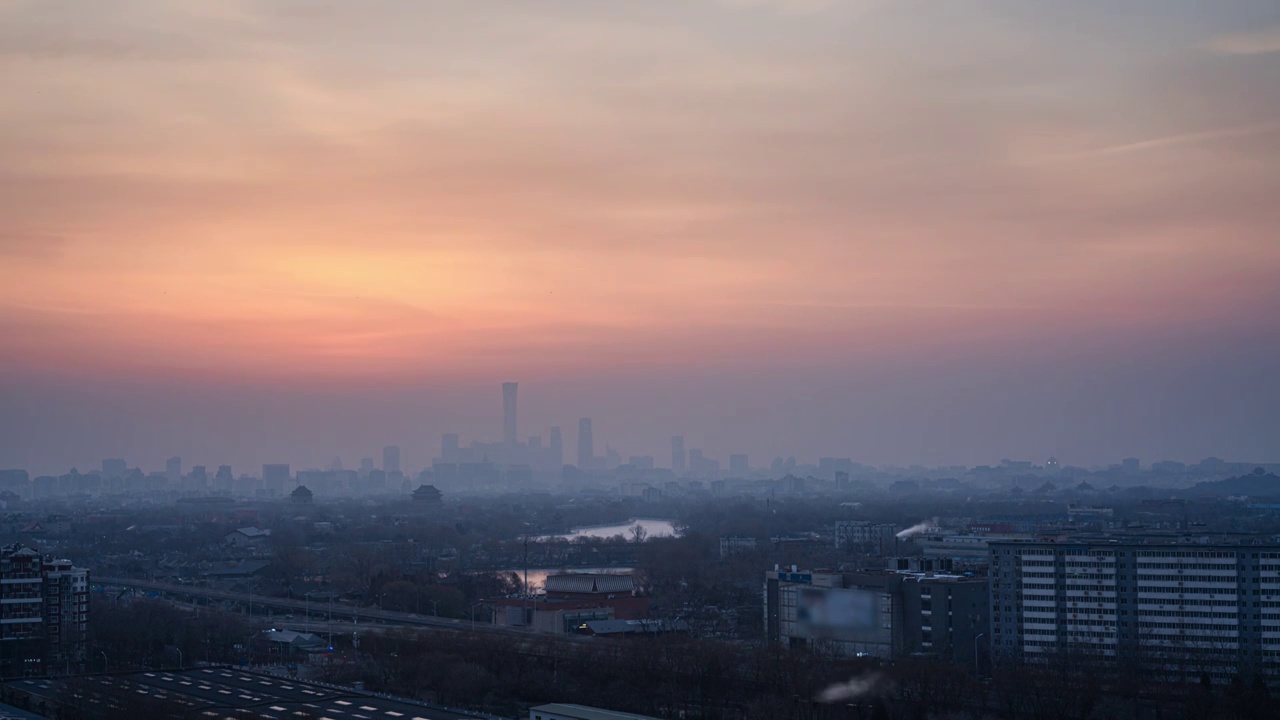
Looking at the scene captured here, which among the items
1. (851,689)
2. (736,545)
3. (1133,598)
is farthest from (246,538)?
(851,689)

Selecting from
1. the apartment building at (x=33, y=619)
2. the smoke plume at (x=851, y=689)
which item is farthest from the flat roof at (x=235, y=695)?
the smoke plume at (x=851, y=689)

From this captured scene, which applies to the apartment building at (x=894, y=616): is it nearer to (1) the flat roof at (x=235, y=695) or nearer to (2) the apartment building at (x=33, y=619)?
(1) the flat roof at (x=235, y=695)

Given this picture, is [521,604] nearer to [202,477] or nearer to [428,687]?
[428,687]

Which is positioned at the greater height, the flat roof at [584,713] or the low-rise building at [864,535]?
the flat roof at [584,713]

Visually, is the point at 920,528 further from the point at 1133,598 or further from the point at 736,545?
the point at 1133,598

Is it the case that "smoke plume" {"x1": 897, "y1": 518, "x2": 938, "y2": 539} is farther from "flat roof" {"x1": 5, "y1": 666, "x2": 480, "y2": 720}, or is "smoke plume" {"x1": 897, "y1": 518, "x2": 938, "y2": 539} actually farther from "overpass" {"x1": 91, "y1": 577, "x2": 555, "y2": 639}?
"flat roof" {"x1": 5, "y1": 666, "x2": 480, "y2": 720}
